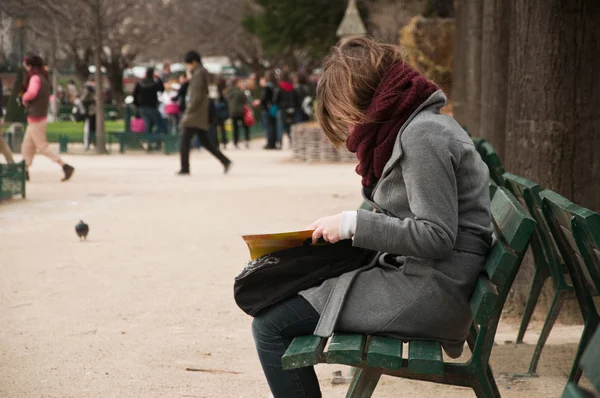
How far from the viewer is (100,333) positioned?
6.11m

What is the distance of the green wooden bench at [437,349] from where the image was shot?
10.7 ft

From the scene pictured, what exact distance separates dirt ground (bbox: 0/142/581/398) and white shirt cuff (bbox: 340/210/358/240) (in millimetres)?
1533

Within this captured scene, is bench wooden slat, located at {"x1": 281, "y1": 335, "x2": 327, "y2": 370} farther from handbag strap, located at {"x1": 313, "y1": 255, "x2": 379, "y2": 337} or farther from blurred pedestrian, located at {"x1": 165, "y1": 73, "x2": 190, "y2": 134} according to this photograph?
blurred pedestrian, located at {"x1": 165, "y1": 73, "x2": 190, "y2": 134}

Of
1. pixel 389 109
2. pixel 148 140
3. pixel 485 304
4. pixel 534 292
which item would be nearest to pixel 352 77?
pixel 389 109

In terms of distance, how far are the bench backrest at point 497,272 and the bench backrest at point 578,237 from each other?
156 millimetres

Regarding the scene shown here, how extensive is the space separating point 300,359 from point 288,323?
0.69ft

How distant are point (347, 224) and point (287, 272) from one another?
264mm

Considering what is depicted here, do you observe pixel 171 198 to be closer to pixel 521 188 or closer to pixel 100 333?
pixel 100 333

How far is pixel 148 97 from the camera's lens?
81.7 ft

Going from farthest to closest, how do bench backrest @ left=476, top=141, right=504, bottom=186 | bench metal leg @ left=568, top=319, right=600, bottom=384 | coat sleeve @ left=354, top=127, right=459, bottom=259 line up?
bench backrest @ left=476, top=141, right=504, bottom=186 < bench metal leg @ left=568, top=319, right=600, bottom=384 < coat sleeve @ left=354, top=127, right=459, bottom=259

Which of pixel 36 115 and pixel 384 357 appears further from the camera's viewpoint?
pixel 36 115

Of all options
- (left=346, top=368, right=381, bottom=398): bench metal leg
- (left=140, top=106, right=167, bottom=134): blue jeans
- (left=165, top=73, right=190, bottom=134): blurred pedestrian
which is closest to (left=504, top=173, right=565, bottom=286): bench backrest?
(left=346, top=368, right=381, bottom=398): bench metal leg

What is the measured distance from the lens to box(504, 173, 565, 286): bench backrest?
181 inches

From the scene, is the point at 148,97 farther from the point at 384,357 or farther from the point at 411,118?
the point at 384,357
